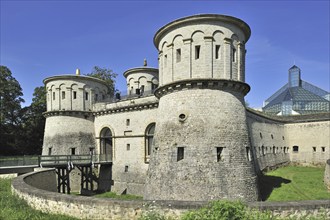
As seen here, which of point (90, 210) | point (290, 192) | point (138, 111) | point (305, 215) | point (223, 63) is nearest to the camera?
point (305, 215)

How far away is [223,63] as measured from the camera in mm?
13797

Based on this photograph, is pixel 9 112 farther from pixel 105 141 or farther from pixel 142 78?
pixel 142 78

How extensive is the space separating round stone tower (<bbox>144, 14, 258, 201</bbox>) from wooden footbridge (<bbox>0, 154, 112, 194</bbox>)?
8782 millimetres

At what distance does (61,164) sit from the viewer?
62.5 ft

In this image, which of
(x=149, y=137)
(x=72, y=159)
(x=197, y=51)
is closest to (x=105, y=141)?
(x=72, y=159)

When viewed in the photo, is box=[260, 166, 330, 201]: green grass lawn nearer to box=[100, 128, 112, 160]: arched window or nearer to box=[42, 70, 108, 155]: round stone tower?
box=[100, 128, 112, 160]: arched window

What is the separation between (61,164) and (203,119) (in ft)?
40.9

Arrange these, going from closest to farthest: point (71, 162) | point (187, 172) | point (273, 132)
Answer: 1. point (187, 172)
2. point (71, 162)
3. point (273, 132)

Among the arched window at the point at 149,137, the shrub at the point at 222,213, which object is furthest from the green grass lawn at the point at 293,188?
the shrub at the point at 222,213

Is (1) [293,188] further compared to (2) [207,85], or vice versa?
(1) [293,188]

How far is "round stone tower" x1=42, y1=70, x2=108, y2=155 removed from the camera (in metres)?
23.6

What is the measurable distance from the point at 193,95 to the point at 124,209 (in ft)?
25.3

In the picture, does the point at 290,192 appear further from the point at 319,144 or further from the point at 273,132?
the point at 319,144

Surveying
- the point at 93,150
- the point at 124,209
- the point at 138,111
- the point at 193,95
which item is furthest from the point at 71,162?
the point at 124,209
